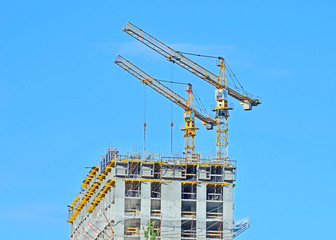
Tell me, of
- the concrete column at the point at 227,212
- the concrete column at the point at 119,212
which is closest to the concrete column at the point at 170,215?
the concrete column at the point at 119,212

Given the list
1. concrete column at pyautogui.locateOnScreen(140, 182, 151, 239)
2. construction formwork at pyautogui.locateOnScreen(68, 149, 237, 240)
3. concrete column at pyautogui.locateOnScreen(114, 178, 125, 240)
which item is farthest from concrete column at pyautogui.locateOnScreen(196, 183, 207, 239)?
concrete column at pyautogui.locateOnScreen(114, 178, 125, 240)

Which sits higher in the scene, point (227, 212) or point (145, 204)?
point (145, 204)

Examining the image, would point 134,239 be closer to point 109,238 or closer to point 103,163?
point 109,238

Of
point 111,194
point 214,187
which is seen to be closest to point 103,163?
point 111,194

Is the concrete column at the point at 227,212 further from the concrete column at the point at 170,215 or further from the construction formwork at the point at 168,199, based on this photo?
the concrete column at the point at 170,215

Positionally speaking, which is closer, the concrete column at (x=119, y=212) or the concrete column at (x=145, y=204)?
the concrete column at (x=145, y=204)

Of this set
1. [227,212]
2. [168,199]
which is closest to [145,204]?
[168,199]

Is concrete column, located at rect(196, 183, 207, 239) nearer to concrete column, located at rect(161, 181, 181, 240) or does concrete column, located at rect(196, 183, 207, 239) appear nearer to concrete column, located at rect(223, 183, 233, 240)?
concrete column, located at rect(161, 181, 181, 240)

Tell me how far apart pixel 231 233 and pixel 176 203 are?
11.4 metres

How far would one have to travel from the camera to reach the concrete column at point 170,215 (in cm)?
18725

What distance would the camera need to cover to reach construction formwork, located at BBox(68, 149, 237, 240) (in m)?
187

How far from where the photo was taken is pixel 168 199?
617ft

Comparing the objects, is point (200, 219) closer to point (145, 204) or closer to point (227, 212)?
point (227, 212)

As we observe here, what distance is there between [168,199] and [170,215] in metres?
2.81
